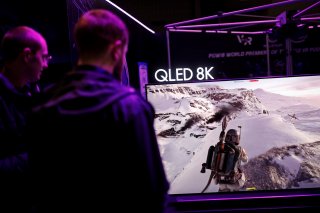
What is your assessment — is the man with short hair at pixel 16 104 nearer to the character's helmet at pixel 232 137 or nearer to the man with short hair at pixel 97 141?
the man with short hair at pixel 97 141

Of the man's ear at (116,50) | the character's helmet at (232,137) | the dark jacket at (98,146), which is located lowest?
the character's helmet at (232,137)

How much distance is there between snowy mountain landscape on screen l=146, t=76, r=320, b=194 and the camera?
2.09 metres

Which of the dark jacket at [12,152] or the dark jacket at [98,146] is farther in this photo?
the dark jacket at [12,152]

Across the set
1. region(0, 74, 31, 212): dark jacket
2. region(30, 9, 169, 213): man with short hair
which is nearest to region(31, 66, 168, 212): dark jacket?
region(30, 9, 169, 213): man with short hair

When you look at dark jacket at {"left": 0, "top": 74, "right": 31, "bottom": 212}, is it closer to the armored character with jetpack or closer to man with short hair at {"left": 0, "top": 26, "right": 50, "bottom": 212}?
man with short hair at {"left": 0, "top": 26, "right": 50, "bottom": 212}

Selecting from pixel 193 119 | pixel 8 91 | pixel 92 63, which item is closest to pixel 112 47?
pixel 92 63

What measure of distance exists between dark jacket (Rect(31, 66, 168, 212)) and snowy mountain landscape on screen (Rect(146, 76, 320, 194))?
109 centimetres

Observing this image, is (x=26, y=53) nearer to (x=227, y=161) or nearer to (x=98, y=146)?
(x=98, y=146)

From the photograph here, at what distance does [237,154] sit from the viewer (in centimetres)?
211

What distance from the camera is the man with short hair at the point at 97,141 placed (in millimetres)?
1018

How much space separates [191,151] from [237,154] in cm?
28

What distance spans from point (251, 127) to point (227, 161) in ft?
0.84

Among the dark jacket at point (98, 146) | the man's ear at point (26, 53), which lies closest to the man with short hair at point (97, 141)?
the dark jacket at point (98, 146)

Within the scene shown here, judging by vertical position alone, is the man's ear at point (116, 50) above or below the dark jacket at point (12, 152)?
above
